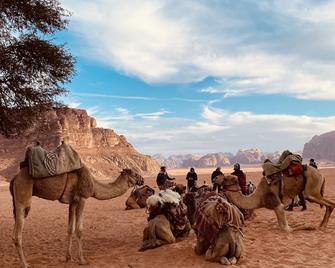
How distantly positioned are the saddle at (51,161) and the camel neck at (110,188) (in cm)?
79

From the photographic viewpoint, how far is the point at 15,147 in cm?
11625

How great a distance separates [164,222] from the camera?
420 inches

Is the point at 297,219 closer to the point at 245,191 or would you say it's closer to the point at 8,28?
the point at 245,191

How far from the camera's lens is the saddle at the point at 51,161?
30.5ft

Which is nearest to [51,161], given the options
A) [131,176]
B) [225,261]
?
[131,176]

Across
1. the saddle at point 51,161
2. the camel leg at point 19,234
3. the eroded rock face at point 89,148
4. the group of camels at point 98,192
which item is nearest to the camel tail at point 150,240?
the group of camels at point 98,192

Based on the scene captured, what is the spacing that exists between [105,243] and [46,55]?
17.9 ft

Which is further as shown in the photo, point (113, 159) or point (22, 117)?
point (113, 159)

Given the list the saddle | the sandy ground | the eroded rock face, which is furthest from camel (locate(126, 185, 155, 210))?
the eroded rock face

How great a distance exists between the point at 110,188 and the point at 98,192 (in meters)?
0.32

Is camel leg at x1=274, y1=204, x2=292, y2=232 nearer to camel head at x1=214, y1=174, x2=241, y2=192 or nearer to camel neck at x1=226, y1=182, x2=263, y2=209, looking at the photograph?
camel neck at x1=226, y1=182, x2=263, y2=209

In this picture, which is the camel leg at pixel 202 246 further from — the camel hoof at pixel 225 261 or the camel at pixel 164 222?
the camel at pixel 164 222

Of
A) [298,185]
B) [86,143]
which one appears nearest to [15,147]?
[86,143]

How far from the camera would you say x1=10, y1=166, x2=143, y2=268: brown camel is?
9.20 meters
